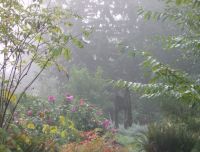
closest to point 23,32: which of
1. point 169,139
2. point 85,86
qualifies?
point 169,139

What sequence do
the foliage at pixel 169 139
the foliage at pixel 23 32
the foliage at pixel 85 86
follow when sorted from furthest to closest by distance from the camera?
1. the foliage at pixel 85 86
2. the foliage at pixel 169 139
3. the foliage at pixel 23 32

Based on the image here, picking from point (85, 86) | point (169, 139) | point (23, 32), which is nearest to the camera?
point (23, 32)

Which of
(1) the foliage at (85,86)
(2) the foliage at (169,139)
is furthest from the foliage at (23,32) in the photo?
(1) the foliage at (85,86)

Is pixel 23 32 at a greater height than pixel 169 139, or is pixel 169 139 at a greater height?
pixel 23 32

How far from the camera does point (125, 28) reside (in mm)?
33719

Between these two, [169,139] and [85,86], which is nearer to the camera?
[169,139]

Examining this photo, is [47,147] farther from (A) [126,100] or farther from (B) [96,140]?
(A) [126,100]

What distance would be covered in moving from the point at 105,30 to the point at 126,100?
20.8 ft

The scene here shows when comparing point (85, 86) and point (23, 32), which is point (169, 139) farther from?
point (85, 86)

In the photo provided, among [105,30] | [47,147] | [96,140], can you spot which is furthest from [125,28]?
[47,147]

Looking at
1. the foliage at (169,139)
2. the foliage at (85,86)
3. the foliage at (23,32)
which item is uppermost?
the foliage at (85,86)

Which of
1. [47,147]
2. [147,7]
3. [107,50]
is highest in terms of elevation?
[147,7]

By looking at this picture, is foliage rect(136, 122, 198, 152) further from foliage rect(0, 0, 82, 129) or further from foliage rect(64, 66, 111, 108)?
foliage rect(64, 66, 111, 108)

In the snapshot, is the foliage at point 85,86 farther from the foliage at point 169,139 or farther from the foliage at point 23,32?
the foliage at point 23,32
